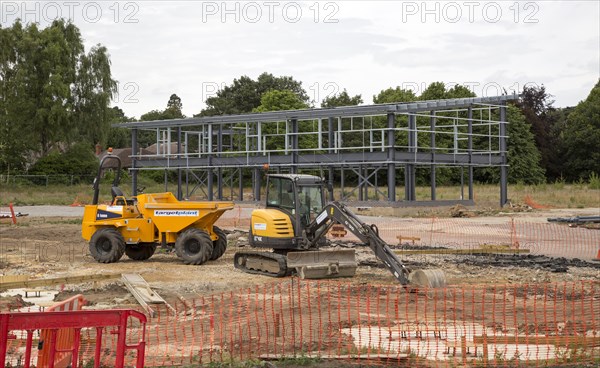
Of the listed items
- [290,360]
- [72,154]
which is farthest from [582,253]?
[72,154]

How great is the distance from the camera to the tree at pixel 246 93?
315 ft

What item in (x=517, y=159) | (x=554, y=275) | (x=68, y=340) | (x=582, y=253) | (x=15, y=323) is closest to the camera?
(x=15, y=323)

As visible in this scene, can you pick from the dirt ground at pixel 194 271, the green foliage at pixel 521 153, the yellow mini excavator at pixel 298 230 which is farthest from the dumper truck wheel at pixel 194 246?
the green foliage at pixel 521 153

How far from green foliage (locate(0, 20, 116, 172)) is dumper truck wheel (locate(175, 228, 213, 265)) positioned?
51.5 metres

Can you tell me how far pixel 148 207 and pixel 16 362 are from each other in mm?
10732

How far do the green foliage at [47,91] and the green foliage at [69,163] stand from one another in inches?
48.6

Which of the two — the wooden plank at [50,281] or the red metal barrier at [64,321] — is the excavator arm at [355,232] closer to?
the wooden plank at [50,281]

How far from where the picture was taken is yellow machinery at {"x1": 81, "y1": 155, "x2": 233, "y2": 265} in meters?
20.1

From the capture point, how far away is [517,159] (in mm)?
77500

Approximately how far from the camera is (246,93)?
316ft

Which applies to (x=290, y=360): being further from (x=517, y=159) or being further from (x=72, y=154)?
(x=517, y=159)

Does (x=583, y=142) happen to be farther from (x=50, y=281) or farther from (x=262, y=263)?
(x=50, y=281)

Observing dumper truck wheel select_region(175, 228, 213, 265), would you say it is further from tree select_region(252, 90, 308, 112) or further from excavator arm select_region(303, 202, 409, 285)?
tree select_region(252, 90, 308, 112)

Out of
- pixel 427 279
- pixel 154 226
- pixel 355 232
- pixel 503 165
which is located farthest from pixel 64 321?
pixel 503 165
